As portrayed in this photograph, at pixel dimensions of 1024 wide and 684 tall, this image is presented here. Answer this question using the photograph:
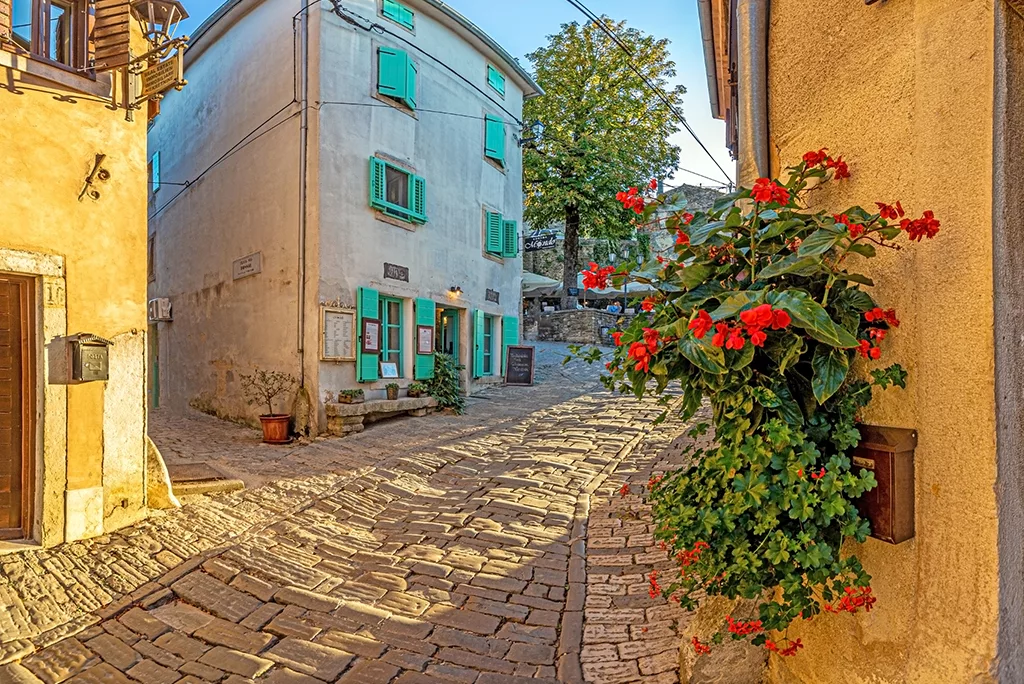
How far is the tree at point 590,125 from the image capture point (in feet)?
66.9

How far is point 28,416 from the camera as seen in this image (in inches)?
181

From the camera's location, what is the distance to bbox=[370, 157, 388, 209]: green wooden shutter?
10.3 metres

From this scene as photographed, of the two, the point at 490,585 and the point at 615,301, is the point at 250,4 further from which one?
the point at 615,301

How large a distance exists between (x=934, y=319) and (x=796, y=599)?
1061mm

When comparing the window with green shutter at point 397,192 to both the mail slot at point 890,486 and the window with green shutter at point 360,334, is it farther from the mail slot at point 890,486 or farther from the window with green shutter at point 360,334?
the mail slot at point 890,486

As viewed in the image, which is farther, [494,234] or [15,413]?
[494,234]

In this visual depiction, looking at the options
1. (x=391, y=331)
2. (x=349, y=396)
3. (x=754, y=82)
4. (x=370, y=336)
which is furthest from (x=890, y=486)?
(x=391, y=331)

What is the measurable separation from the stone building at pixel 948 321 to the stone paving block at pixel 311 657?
232cm

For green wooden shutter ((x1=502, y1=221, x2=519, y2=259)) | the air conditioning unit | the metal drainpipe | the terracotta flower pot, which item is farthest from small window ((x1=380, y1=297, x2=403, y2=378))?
the metal drainpipe

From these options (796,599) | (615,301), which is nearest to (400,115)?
(796,599)

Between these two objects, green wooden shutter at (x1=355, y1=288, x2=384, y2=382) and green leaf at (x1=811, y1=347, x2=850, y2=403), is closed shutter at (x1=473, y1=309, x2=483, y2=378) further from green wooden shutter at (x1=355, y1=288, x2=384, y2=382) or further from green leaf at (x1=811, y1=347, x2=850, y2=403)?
green leaf at (x1=811, y1=347, x2=850, y2=403)

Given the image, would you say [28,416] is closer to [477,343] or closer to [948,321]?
[948,321]

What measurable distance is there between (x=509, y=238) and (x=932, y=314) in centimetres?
1312

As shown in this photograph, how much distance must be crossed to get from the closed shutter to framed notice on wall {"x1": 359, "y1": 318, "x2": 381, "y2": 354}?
325 centimetres
